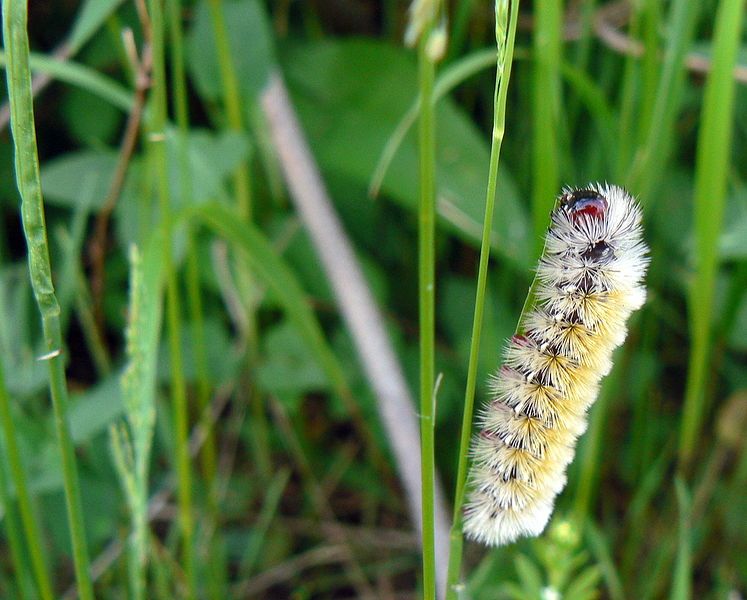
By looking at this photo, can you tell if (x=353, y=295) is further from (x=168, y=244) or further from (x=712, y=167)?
(x=712, y=167)

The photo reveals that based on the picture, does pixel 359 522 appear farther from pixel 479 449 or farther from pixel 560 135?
pixel 479 449

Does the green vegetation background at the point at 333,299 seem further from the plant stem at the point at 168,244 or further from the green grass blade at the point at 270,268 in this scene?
the plant stem at the point at 168,244

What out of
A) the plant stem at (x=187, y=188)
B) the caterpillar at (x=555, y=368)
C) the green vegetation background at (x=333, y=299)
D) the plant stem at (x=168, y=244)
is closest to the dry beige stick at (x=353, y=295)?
the green vegetation background at (x=333, y=299)

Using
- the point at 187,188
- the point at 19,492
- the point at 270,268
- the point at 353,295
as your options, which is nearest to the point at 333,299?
the point at 353,295

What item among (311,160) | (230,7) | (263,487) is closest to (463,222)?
(311,160)

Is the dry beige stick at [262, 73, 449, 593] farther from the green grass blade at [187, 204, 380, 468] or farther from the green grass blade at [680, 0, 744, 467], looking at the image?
the green grass blade at [680, 0, 744, 467]

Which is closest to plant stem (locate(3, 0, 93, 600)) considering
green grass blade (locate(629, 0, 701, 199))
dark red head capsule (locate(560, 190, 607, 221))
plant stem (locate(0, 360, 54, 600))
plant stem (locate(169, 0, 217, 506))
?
plant stem (locate(0, 360, 54, 600))
